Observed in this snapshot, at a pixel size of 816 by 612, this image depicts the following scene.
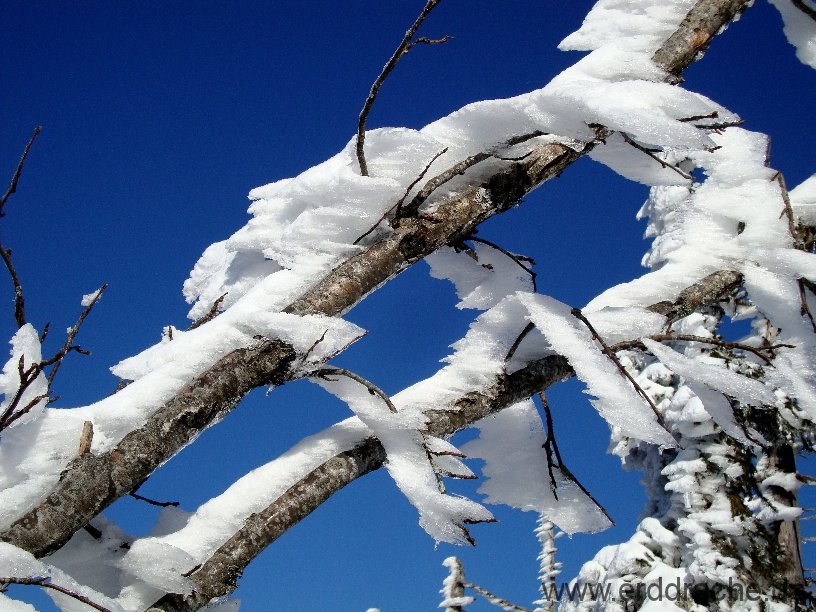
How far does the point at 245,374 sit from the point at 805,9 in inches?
122

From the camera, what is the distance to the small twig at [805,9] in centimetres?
294

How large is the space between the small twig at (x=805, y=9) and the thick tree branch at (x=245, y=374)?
3.55ft

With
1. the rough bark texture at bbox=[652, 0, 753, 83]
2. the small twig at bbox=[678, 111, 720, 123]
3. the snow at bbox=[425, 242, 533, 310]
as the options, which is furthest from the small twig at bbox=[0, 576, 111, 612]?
the rough bark texture at bbox=[652, 0, 753, 83]

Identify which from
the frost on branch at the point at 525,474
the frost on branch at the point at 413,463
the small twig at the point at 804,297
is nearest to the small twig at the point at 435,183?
the frost on branch at the point at 413,463

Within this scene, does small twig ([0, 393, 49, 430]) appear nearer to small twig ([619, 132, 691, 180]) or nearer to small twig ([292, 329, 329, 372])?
small twig ([292, 329, 329, 372])

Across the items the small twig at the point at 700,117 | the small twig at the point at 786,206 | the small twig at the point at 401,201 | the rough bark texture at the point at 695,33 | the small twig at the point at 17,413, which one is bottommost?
the small twig at the point at 786,206

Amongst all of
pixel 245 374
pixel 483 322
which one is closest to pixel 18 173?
pixel 245 374

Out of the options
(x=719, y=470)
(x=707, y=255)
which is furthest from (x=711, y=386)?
(x=719, y=470)

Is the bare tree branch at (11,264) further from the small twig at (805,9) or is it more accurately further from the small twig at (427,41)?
the small twig at (805,9)

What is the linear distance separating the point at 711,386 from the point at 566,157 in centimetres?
98

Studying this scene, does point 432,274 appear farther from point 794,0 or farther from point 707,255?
point 794,0

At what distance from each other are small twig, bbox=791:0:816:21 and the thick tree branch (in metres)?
1.08

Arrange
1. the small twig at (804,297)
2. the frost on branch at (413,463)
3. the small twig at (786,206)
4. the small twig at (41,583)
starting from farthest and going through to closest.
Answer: the small twig at (786,206) → the small twig at (804,297) → the frost on branch at (413,463) → the small twig at (41,583)

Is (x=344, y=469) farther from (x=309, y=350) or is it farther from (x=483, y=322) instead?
(x=483, y=322)
